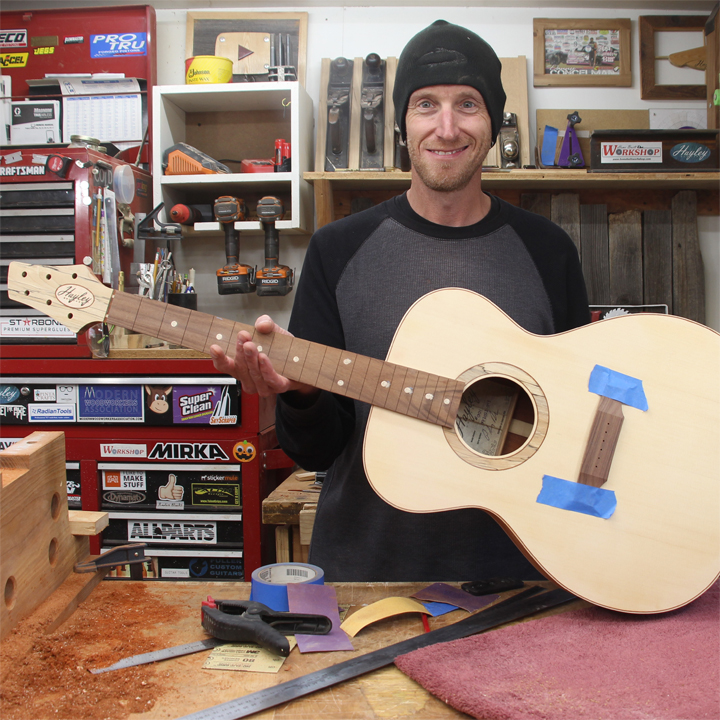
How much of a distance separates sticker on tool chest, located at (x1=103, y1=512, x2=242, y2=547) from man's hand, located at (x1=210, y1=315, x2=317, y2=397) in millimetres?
1221

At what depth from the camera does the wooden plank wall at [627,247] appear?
8.32 feet

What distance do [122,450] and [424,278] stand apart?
135 cm

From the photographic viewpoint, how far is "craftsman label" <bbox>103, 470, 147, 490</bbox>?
209 centimetres

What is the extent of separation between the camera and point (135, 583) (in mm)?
1011

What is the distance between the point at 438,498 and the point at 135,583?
0.53 m

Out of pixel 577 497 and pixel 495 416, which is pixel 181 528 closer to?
pixel 495 416

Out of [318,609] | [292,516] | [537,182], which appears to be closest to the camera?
[318,609]

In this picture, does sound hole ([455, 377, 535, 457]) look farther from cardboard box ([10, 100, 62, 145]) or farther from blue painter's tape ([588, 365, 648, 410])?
cardboard box ([10, 100, 62, 145])

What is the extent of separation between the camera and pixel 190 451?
6.83 feet

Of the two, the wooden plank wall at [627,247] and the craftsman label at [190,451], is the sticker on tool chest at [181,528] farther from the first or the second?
the wooden plank wall at [627,247]

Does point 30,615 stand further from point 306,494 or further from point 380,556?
point 306,494

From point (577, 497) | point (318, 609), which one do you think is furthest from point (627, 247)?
point (318, 609)

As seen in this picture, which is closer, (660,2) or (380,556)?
(380,556)

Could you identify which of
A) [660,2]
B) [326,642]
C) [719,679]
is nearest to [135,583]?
[326,642]
